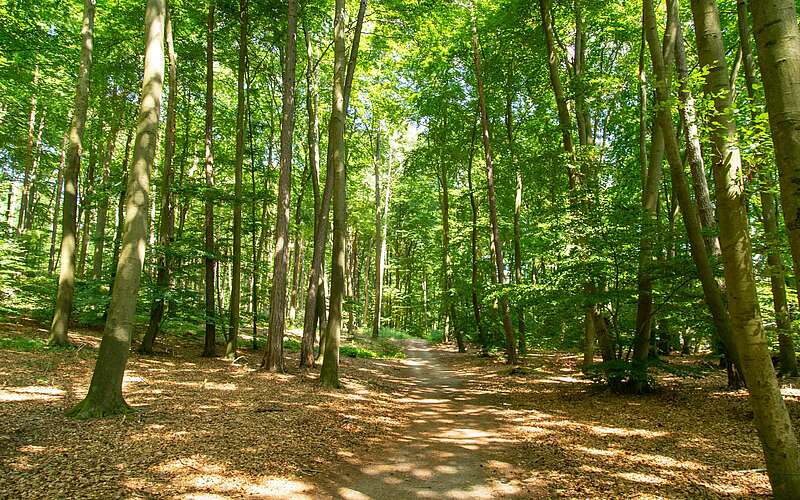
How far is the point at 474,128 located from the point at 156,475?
59.6 ft

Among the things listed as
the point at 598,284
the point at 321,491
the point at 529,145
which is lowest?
the point at 321,491

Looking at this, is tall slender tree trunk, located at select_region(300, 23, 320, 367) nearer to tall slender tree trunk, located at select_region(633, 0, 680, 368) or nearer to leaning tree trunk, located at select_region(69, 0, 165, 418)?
leaning tree trunk, located at select_region(69, 0, 165, 418)

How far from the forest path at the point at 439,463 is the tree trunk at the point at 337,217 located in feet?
6.90

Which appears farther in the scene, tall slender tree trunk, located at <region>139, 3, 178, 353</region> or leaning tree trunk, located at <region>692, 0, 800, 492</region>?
tall slender tree trunk, located at <region>139, 3, 178, 353</region>

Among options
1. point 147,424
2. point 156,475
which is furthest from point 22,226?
point 156,475

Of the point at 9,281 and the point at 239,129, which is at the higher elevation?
the point at 239,129

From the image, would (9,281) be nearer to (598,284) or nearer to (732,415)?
(598,284)

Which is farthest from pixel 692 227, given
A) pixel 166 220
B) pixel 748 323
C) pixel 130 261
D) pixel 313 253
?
pixel 166 220

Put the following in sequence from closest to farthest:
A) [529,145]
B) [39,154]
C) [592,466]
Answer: [592,466] → [39,154] → [529,145]

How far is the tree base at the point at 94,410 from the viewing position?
19.5ft

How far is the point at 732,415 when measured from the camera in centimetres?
729

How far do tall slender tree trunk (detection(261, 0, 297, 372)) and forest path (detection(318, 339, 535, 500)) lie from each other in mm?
4182

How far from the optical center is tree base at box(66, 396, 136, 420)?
5.93 metres

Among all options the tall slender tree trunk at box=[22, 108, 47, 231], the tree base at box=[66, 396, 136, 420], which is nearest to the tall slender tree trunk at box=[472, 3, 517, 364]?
the tree base at box=[66, 396, 136, 420]
